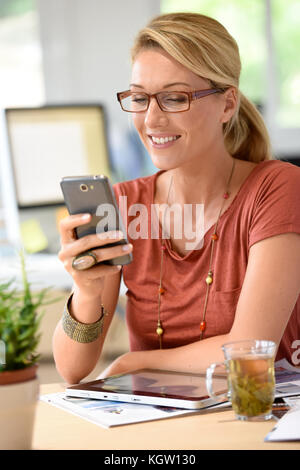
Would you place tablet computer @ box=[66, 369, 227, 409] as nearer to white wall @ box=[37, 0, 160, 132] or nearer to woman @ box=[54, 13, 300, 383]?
woman @ box=[54, 13, 300, 383]

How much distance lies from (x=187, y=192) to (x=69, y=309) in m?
0.45

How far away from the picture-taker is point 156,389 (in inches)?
45.8

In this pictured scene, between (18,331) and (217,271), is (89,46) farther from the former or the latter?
(18,331)

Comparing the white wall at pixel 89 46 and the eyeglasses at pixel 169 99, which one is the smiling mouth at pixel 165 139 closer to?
the eyeglasses at pixel 169 99

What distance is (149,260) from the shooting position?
1.67 m

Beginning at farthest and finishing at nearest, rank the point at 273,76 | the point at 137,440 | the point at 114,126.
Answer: the point at 273,76
the point at 114,126
the point at 137,440

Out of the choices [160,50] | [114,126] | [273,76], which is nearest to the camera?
[160,50]

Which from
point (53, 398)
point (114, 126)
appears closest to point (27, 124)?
point (114, 126)

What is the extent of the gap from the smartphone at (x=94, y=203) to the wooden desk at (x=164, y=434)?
0.33 m

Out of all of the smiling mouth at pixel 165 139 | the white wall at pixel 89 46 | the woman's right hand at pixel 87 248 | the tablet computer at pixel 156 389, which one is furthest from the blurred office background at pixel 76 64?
the tablet computer at pixel 156 389

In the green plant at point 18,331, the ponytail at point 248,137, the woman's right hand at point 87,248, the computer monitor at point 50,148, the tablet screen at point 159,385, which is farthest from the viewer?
the computer monitor at point 50,148

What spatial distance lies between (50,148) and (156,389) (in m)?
2.36

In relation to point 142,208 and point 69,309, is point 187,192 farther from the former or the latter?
point 69,309

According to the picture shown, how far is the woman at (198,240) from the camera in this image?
141cm
